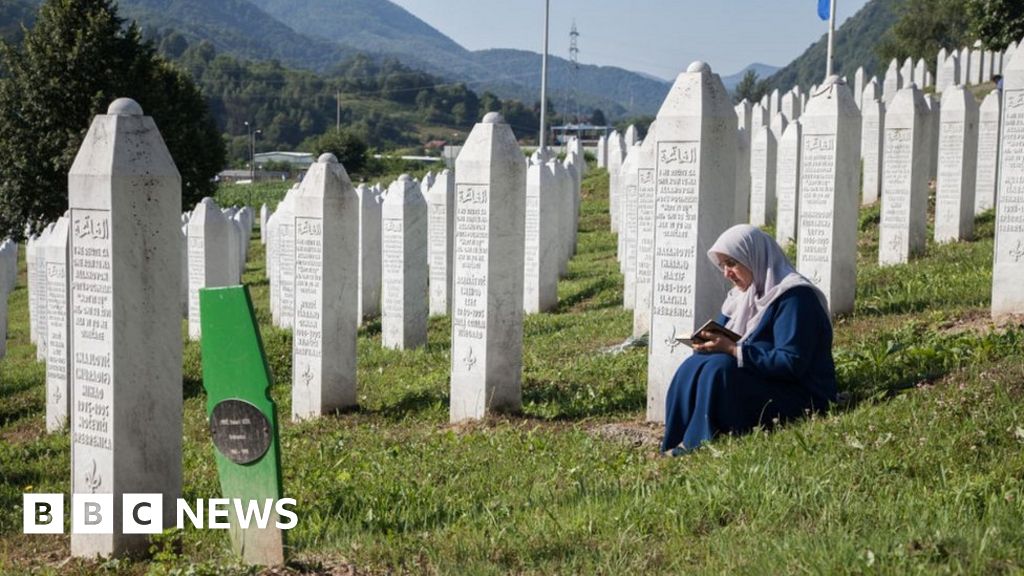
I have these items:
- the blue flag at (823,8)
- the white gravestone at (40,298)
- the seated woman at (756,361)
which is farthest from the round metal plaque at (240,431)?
the blue flag at (823,8)

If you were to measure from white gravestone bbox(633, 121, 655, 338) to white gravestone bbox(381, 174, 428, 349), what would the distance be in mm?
2856

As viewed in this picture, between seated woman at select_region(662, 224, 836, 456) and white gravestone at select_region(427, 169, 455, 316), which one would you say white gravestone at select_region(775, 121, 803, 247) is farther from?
seated woman at select_region(662, 224, 836, 456)

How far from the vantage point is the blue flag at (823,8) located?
2942 cm

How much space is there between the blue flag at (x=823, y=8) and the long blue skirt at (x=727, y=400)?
24096 millimetres

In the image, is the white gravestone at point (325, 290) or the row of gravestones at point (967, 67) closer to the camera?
the white gravestone at point (325, 290)

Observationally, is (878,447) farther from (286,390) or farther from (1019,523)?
(286,390)

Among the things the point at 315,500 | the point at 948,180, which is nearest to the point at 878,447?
the point at 315,500

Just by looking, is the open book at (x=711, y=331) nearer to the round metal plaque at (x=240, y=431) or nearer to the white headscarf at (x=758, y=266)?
the white headscarf at (x=758, y=266)

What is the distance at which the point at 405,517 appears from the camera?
6.08 metres

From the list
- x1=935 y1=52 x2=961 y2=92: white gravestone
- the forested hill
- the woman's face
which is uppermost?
the forested hill

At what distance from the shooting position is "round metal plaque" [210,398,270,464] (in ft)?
17.2

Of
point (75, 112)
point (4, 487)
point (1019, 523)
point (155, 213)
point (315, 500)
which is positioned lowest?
point (4, 487)

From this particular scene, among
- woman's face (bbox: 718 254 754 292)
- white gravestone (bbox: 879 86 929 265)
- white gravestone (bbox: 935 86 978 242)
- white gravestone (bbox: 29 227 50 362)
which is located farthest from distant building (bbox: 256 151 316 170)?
woman's face (bbox: 718 254 754 292)

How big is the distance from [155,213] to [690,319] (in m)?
3.95
